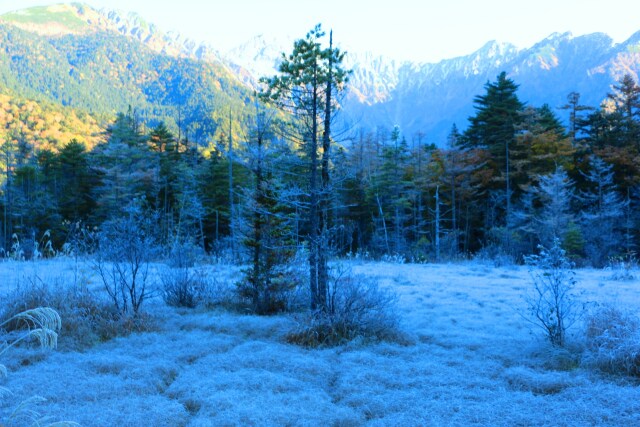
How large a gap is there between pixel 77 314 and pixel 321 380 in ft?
12.9

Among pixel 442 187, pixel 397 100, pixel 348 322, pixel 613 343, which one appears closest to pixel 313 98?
pixel 348 322

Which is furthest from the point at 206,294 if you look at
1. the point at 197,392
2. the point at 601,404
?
the point at 601,404

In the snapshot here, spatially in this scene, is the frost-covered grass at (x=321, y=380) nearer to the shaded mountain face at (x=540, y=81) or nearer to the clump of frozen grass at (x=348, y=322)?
the clump of frozen grass at (x=348, y=322)

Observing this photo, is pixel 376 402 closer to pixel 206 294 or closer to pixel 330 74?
pixel 330 74

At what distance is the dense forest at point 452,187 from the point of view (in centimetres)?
2442

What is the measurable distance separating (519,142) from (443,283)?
20.8 m

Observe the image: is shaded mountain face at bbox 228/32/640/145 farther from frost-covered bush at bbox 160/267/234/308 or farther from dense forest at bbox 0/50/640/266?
frost-covered bush at bbox 160/267/234/308

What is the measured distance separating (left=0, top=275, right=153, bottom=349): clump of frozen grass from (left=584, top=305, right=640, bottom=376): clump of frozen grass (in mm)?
5765

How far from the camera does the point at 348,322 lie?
236 inches

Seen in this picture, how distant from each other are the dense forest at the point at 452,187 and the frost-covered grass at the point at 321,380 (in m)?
15.4

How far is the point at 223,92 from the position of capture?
512ft

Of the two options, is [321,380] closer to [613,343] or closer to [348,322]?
[348,322]

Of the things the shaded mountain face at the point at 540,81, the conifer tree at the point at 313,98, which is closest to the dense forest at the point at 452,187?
the conifer tree at the point at 313,98

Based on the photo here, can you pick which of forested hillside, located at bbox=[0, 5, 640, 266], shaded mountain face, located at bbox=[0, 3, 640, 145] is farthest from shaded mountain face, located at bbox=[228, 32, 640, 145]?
forested hillside, located at bbox=[0, 5, 640, 266]
